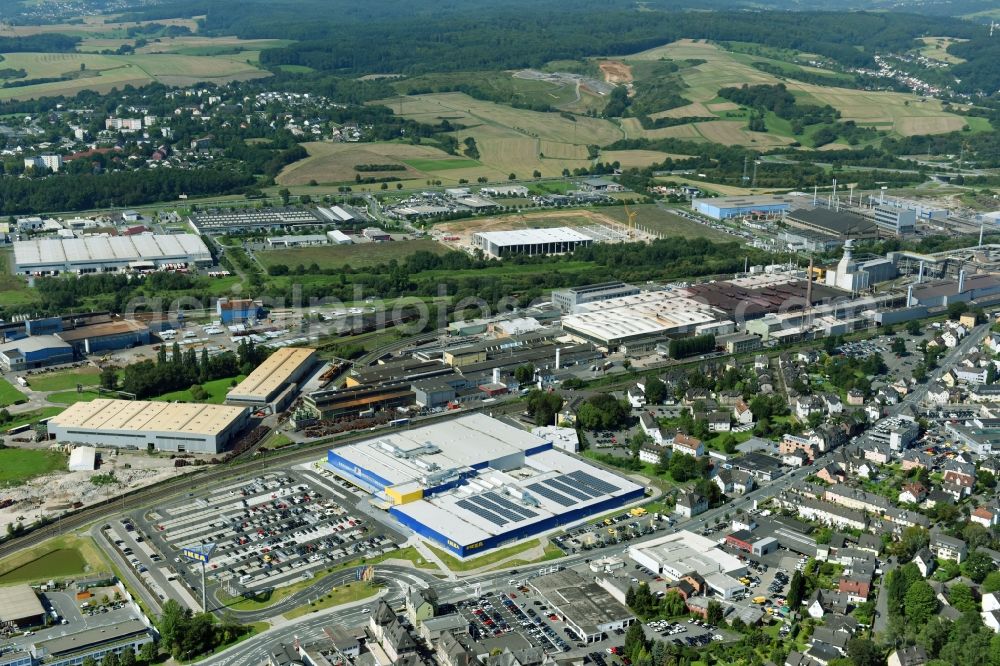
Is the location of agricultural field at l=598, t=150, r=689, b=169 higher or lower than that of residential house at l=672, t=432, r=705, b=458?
higher

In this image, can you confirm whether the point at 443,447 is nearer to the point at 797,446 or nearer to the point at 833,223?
the point at 797,446

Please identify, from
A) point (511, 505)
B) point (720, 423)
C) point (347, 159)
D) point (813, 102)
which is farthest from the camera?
point (813, 102)

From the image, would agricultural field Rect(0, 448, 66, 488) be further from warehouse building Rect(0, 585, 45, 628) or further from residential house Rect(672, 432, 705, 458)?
residential house Rect(672, 432, 705, 458)

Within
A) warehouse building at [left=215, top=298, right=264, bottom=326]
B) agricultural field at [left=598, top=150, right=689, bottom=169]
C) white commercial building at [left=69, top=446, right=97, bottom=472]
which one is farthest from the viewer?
agricultural field at [left=598, top=150, right=689, bottom=169]

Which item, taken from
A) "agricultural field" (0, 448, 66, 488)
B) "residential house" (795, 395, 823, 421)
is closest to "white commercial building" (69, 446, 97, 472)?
"agricultural field" (0, 448, 66, 488)

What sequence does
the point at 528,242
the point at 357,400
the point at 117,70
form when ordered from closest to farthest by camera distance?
the point at 357,400 → the point at 528,242 → the point at 117,70

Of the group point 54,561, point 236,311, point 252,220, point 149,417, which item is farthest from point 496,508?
point 252,220

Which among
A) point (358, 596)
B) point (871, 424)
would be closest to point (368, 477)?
point (358, 596)
